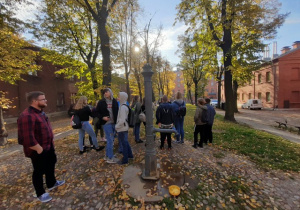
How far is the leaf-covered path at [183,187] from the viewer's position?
271 cm

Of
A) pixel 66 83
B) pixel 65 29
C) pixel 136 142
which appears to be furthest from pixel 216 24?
pixel 66 83

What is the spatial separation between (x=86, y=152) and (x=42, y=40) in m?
8.99

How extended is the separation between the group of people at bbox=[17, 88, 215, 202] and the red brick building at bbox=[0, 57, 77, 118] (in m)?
14.3

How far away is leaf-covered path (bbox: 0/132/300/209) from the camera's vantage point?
2.71 m

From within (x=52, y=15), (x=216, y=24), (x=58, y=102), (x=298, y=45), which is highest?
(x=298, y=45)

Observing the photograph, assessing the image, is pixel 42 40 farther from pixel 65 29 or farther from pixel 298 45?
pixel 298 45

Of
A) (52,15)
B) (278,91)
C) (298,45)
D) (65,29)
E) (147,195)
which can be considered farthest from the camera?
(298,45)

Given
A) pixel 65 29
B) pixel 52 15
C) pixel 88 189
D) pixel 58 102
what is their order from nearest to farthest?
pixel 88 189, pixel 52 15, pixel 65 29, pixel 58 102

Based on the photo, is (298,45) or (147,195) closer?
(147,195)

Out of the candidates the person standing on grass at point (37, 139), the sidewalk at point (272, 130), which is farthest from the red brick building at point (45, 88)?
the sidewalk at point (272, 130)

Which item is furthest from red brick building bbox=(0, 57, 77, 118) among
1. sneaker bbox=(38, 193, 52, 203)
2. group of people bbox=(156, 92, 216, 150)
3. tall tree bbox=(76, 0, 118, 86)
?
group of people bbox=(156, 92, 216, 150)

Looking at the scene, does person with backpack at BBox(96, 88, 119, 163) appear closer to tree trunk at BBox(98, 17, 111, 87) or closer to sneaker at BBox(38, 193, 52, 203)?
sneaker at BBox(38, 193, 52, 203)

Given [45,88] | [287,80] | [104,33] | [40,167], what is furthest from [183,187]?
[287,80]

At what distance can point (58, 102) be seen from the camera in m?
20.8
